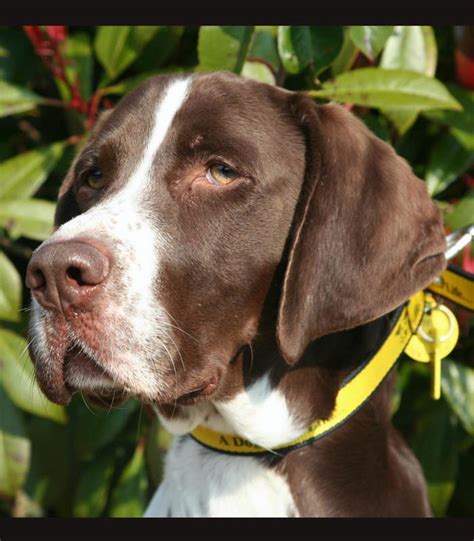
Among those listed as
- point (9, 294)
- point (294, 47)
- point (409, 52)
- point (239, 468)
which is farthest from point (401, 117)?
point (9, 294)

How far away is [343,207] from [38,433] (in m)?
2.21

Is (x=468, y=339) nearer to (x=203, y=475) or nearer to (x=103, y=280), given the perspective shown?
(x=203, y=475)

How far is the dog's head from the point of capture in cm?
243

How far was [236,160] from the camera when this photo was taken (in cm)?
271

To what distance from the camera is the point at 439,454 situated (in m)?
3.93

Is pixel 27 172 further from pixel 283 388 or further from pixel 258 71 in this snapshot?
pixel 283 388

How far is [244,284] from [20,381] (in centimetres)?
135

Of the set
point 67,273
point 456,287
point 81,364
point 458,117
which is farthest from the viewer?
point 458,117

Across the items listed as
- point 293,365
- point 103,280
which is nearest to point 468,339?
point 293,365

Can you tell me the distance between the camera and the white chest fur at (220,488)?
279 centimetres

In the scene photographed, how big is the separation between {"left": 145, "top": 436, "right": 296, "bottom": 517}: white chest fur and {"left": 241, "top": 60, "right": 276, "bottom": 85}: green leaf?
1268 millimetres

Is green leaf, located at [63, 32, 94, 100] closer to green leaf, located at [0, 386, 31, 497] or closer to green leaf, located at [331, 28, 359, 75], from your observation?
green leaf, located at [331, 28, 359, 75]

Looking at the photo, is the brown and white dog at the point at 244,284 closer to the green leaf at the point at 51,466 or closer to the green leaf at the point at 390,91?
the green leaf at the point at 390,91

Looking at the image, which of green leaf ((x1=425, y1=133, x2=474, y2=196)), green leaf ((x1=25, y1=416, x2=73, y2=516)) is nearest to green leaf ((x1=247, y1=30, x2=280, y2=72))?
green leaf ((x1=425, y1=133, x2=474, y2=196))
